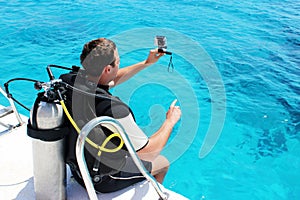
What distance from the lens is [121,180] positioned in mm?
2164

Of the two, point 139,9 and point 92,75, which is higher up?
point 92,75

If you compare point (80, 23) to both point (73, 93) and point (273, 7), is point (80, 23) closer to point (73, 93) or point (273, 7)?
point (273, 7)

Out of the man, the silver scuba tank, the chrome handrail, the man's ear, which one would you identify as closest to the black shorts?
the man

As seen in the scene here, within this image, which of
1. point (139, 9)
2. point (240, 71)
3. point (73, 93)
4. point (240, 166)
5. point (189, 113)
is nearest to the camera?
point (73, 93)

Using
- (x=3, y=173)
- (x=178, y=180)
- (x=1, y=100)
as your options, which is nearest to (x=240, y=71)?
(x=178, y=180)

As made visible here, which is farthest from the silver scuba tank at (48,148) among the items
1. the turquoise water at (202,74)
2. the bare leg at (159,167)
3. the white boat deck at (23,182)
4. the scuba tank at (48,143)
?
the turquoise water at (202,74)

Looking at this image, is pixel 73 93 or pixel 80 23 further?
pixel 80 23

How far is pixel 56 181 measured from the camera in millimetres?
1939

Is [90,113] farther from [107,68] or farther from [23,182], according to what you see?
[23,182]

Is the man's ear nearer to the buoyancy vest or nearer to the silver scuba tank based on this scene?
the buoyancy vest

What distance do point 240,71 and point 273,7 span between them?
17.3 feet

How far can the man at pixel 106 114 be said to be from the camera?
183 cm

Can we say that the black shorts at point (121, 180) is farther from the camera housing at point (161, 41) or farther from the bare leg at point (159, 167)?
the camera housing at point (161, 41)

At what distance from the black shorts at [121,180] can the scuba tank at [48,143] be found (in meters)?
0.25
